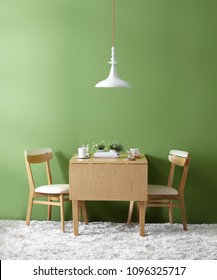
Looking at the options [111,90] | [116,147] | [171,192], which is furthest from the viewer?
[111,90]

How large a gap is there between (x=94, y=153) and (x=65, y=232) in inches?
32.4

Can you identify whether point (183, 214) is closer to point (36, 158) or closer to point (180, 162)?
point (180, 162)

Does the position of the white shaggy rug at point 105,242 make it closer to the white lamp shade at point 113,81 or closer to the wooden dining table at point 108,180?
the wooden dining table at point 108,180

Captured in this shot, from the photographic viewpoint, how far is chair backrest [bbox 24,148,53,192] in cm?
518

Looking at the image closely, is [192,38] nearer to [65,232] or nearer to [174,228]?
[174,228]

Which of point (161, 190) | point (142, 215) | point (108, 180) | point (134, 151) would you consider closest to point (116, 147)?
point (134, 151)

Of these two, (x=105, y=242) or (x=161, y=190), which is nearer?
(x=105, y=242)

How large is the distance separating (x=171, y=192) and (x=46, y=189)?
1.22m

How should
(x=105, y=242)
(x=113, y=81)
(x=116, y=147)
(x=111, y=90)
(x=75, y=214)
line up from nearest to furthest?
(x=105, y=242)
(x=113, y=81)
(x=75, y=214)
(x=116, y=147)
(x=111, y=90)

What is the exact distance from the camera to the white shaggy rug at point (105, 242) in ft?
14.1

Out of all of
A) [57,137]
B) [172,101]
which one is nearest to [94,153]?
[57,137]

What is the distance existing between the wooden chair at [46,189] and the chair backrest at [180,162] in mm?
958

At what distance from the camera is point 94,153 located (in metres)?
5.15

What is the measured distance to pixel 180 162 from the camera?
16.8 feet
